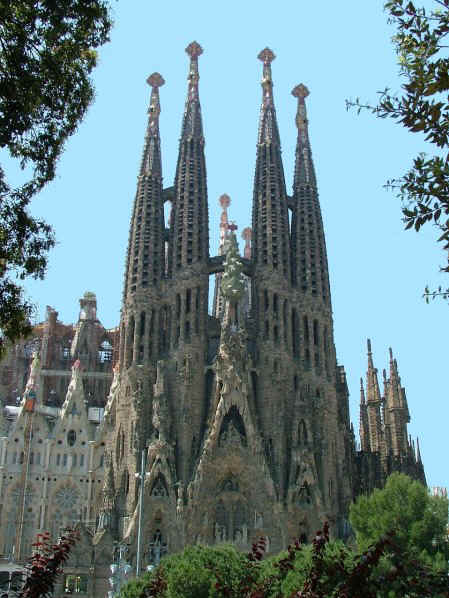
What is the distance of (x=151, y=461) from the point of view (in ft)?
182

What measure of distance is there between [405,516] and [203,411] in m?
17.8

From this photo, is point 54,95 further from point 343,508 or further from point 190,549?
point 343,508

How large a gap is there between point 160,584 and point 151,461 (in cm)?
4104

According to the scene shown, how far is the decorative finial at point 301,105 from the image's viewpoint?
236ft

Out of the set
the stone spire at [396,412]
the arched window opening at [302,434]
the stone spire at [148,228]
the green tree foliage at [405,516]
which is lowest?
the green tree foliage at [405,516]

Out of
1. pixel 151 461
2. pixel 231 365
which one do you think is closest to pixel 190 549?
pixel 151 461

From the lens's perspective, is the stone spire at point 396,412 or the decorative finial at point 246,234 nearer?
the stone spire at point 396,412

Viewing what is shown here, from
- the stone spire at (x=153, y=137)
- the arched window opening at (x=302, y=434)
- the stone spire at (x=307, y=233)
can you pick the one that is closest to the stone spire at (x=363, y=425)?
the stone spire at (x=307, y=233)

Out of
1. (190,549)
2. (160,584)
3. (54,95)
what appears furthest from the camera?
(190,549)

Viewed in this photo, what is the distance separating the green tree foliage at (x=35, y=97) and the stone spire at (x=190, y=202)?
45746 mm

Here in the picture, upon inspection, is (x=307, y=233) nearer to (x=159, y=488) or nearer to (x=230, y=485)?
(x=230, y=485)

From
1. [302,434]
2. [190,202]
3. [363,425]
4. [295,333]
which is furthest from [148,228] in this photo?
[363,425]

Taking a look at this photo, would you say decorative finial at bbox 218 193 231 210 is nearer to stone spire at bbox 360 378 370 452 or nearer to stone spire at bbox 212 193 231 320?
stone spire at bbox 212 193 231 320

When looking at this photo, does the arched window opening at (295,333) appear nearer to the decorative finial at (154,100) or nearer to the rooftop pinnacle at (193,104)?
the rooftop pinnacle at (193,104)
